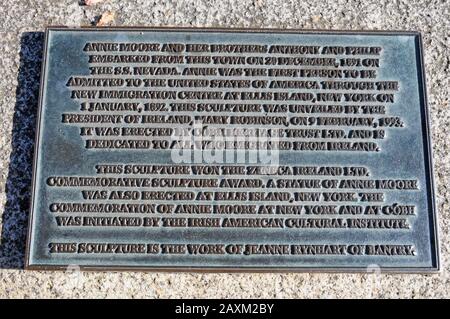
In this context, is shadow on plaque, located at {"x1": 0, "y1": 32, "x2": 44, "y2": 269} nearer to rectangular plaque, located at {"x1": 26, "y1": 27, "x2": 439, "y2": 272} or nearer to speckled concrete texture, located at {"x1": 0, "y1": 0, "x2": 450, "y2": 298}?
speckled concrete texture, located at {"x1": 0, "y1": 0, "x2": 450, "y2": 298}

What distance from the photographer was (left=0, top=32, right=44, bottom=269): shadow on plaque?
2609mm

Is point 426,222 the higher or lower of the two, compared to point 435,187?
lower

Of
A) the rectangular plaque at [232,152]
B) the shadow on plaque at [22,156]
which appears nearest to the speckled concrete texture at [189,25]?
the shadow on plaque at [22,156]

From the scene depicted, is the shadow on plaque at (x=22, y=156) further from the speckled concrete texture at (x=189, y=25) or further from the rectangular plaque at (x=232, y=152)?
the rectangular plaque at (x=232, y=152)

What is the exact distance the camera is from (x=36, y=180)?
2572 mm

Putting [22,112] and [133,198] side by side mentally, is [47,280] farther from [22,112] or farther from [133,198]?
[22,112]

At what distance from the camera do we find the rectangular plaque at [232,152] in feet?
8.26

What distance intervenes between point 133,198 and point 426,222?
1.70m

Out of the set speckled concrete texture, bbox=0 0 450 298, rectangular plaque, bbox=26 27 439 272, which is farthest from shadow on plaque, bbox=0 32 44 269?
rectangular plaque, bbox=26 27 439 272

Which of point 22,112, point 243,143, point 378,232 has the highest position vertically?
point 22,112

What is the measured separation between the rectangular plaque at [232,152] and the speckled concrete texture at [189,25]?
0.55 feet

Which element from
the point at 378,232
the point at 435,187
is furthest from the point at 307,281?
the point at 435,187

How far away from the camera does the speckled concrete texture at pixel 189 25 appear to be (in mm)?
2598

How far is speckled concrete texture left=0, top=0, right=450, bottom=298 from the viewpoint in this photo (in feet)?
8.52
